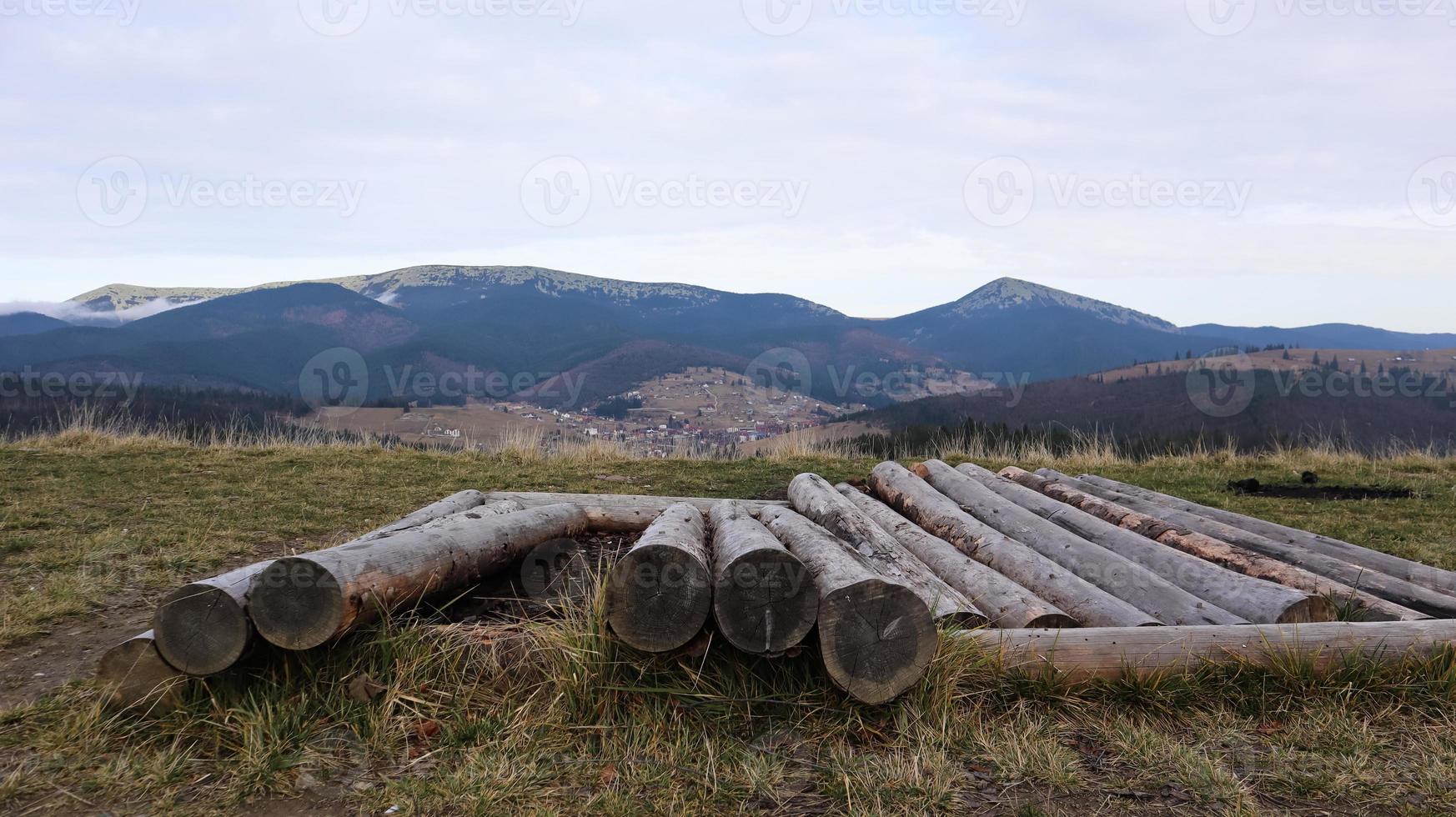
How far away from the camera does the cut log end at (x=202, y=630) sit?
11.1 feet

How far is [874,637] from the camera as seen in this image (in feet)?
11.4

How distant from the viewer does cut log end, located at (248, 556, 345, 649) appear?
11.2ft

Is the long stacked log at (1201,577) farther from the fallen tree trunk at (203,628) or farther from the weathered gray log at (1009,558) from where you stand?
the fallen tree trunk at (203,628)

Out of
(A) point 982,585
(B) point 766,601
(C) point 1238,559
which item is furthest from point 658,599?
(C) point 1238,559

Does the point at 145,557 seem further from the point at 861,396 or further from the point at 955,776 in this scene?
the point at 861,396

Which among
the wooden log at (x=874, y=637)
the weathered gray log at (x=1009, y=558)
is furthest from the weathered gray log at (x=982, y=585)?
the wooden log at (x=874, y=637)

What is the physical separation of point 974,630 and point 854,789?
119cm

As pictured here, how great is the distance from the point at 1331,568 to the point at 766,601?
4.37 m

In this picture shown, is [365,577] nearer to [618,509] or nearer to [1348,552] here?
[618,509]

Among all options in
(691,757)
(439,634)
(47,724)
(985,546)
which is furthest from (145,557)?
(985,546)

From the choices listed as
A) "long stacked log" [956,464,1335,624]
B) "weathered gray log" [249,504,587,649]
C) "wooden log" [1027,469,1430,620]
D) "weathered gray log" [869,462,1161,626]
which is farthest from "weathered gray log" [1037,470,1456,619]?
"weathered gray log" [249,504,587,649]

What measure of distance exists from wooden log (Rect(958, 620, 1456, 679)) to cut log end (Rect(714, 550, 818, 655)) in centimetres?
89

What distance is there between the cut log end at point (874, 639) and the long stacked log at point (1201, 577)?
229 cm

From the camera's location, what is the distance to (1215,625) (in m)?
4.08
